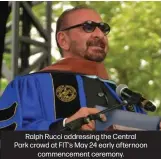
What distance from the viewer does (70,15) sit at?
2.92 meters

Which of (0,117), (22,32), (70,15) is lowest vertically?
(0,117)

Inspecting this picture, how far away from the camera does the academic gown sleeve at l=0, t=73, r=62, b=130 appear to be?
2.56m

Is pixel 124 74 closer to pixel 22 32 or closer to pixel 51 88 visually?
pixel 22 32

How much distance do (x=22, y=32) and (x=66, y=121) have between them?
423 cm

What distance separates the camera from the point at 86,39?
9.29 feet

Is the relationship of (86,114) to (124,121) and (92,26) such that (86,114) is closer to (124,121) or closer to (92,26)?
(124,121)

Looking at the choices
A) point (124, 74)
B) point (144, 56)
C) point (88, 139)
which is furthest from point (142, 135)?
point (124, 74)
